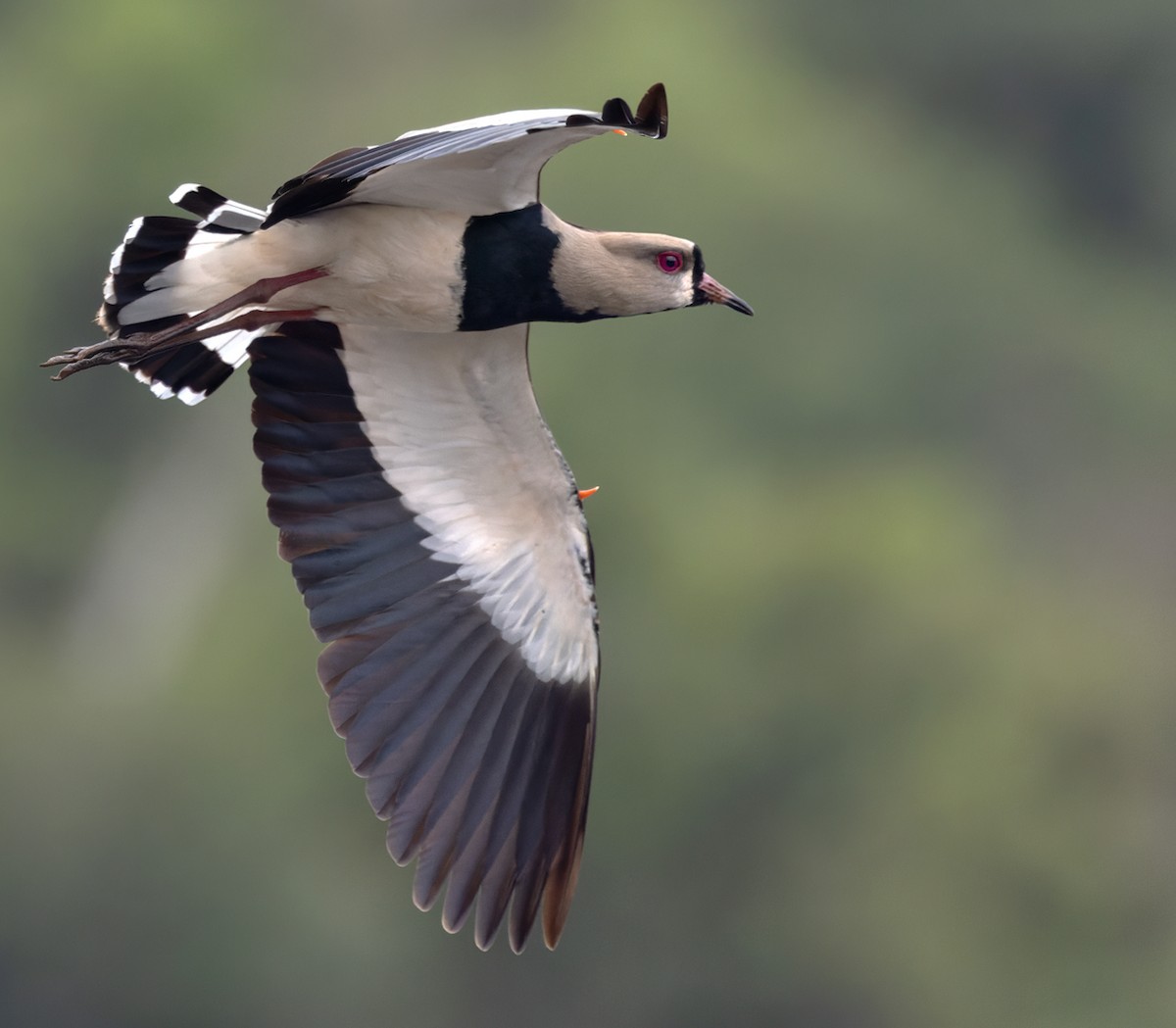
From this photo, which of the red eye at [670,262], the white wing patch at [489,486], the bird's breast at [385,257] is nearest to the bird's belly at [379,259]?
the bird's breast at [385,257]

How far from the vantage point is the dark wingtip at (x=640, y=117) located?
670 cm

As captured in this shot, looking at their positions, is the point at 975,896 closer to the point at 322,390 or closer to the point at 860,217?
the point at 860,217

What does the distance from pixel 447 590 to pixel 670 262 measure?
5.00 ft

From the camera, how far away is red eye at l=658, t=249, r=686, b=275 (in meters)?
8.13

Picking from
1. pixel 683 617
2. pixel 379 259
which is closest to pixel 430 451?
pixel 379 259

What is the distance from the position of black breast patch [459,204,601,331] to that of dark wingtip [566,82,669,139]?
106 centimetres

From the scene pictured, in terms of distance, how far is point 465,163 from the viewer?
298 inches

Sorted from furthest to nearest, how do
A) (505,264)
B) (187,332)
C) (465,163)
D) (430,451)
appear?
1. (430,451)
2. (187,332)
3. (505,264)
4. (465,163)

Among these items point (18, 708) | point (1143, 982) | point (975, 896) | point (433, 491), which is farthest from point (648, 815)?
point (433, 491)

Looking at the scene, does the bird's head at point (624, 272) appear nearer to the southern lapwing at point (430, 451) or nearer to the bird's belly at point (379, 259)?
the southern lapwing at point (430, 451)

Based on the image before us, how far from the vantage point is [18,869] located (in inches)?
1041

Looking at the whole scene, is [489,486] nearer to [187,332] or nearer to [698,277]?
[698,277]

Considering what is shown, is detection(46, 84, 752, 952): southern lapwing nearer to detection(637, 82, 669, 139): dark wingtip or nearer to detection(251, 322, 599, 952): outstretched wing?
detection(251, 322, 599, 952): outstretched wing

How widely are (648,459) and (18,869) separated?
8.52 metres
